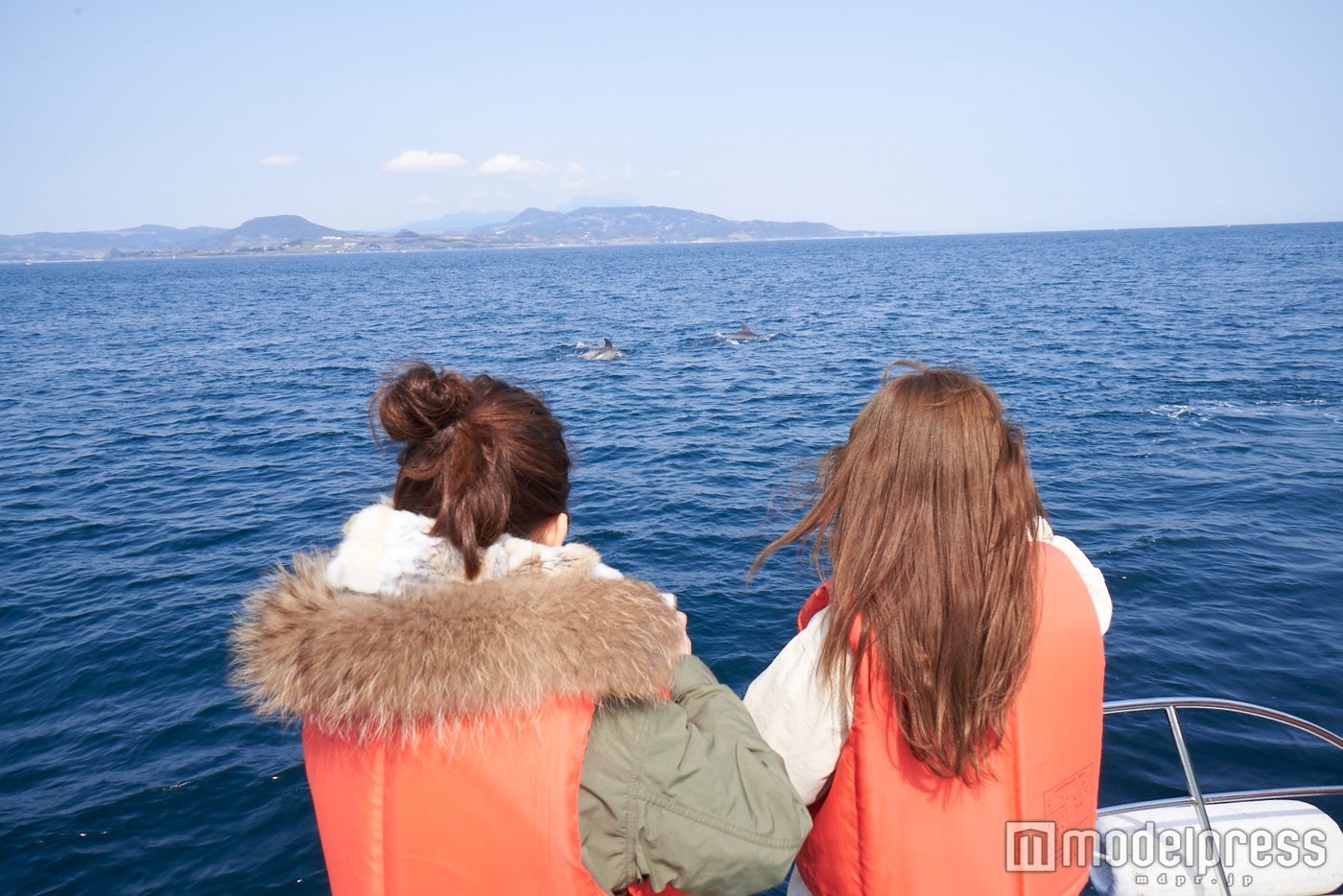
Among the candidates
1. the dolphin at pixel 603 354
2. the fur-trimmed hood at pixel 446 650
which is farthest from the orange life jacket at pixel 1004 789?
the dolphin at pixel 603 354

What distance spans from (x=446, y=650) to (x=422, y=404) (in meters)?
0.70

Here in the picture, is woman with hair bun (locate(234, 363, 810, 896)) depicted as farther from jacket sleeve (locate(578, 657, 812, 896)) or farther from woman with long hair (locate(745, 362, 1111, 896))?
woman with long hair (locate(745, 362, 1111, 896))

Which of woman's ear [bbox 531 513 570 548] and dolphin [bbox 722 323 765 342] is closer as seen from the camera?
woman's ear [bbox 531 513 570 548]

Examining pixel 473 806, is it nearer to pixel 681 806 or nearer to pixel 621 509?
pixel 681 806

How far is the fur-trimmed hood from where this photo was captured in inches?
77.7

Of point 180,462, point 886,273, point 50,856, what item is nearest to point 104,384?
A: point 180,462

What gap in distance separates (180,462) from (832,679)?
21497 millimetres

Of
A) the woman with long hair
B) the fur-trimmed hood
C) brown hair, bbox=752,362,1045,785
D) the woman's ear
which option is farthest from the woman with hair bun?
brown hair, bbox=752,362,1045,785

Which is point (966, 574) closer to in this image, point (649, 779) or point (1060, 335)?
point (649, 779)

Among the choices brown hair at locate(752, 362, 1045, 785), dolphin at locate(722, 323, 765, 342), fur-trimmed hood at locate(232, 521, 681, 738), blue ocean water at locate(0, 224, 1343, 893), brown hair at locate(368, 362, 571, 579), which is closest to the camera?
fur-trimmed hood at locate(232, 521, 681, 738)

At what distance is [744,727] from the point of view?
7.65ft

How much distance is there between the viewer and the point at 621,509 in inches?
614

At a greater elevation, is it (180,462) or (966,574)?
(966,574)

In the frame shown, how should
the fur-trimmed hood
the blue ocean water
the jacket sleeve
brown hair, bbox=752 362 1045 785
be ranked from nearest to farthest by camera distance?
the fur-trimmed hood < the jacket sleeve < brown hair, bbox=752 362 1045 785 < the blue ocean water
